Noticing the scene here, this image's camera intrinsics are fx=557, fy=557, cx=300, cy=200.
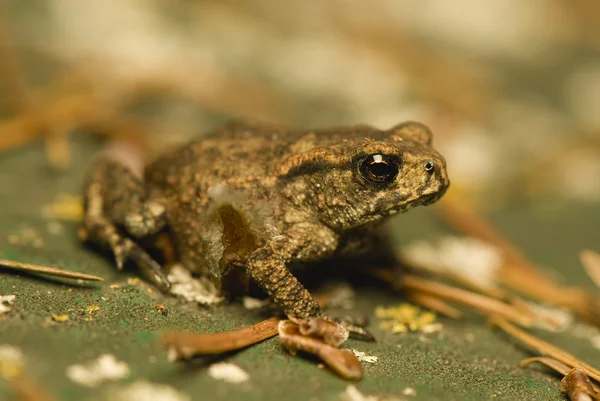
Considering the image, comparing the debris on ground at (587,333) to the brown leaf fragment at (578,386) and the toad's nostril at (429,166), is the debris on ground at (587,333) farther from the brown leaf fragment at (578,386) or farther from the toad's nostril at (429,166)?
the toad's nostril at (429,166)

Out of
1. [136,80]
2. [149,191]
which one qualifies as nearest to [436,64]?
[136,80]

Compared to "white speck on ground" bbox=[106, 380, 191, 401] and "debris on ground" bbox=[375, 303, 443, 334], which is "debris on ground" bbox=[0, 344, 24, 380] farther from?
"debris on ground" bbox=[375, 303, 443, 334]

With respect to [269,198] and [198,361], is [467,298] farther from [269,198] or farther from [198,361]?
[198,361]

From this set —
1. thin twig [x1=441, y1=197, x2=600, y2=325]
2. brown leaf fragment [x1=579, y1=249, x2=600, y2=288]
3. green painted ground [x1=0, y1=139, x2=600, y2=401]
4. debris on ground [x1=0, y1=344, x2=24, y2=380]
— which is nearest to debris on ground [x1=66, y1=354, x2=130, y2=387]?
green painted ground [x1=0, y1=139, x2=600, y2=401]

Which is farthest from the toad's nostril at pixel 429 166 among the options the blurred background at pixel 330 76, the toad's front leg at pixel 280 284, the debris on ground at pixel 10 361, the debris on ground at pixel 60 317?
the blurred background at pixel 330 76

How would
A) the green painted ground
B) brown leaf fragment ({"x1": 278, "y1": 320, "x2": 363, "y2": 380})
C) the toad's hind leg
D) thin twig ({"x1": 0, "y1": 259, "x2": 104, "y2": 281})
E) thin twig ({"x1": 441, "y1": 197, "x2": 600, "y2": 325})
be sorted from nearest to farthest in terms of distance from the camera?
the green painted ground → brown leaf fragment ({"x1": 278, "y1": 320, "x2": 363, "y2": 380}) → thin twig ({"x1": 0, "y1": 259, "x2": 104, "y2": 281}) → the toad's hind leg → thin twig ({"x1": 441, "y1": 197, "x2": 600, "y2": 325})

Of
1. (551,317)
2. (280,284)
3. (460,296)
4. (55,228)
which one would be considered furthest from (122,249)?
(551,317)
